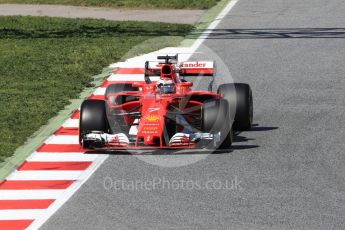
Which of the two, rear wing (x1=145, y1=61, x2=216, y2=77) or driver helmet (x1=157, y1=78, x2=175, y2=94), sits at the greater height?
rear wing (x1=145, y1=61, x2=216, y2=77)

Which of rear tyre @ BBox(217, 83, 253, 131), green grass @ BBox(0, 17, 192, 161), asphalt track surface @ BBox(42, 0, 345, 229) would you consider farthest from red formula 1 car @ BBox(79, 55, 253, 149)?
green grass @ BBox(0, 17, 192, 161)

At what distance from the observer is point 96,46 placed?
32312mm

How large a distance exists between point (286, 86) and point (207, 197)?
8899 millimetres

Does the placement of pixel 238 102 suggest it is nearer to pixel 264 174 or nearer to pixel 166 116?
pixel 166 116

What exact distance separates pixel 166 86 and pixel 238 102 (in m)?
1.40

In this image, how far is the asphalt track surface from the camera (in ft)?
58.1

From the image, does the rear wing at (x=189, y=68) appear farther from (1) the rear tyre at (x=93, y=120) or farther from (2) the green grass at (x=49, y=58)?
(2) the green grass at (x=49, y=58)

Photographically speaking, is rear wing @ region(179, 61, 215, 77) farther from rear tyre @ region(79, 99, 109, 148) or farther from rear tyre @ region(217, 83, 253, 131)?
rear tyre @ region(79, 99, 109, 148)

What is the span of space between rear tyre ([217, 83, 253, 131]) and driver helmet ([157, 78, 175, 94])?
102 cm

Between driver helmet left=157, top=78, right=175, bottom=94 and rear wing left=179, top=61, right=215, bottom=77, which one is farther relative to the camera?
rear wing left=179, top=61, right=215, bottom=77

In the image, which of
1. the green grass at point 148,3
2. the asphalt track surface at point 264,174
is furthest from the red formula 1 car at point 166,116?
the green grass at point 148,3

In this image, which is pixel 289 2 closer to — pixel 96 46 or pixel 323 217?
pixel 96 46

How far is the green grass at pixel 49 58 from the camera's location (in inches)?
968

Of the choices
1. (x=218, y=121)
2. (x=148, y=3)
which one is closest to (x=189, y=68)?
(x=218, y=121)
